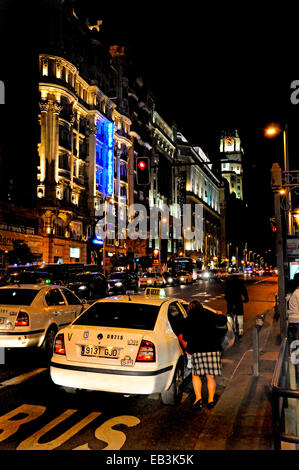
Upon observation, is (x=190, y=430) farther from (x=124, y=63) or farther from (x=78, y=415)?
(x=124, y=63)

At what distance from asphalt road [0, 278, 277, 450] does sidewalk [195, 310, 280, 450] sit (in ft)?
0.61

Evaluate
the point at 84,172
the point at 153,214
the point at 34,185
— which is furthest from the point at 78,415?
the point at 153,214

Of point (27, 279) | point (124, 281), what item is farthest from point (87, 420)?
point (124, 281)

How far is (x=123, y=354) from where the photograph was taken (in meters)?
6.13

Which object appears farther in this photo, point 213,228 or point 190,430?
point 213,228

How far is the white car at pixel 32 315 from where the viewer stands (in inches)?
361

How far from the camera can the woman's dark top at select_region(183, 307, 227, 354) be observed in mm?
6508

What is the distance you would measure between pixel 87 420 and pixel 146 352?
1139 millimetres

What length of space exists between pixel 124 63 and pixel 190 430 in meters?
75.5

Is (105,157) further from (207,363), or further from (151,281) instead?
(207,363)

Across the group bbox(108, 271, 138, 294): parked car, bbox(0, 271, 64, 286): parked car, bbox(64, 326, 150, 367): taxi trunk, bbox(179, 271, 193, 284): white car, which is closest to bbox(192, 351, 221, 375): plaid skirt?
bbox(64, 326, 150, 367): taxi trunk

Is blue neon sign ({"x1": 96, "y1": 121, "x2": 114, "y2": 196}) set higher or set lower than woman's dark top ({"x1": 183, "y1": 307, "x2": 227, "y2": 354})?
higher

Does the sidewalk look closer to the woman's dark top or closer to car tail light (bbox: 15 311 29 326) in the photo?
the woman's dark top
